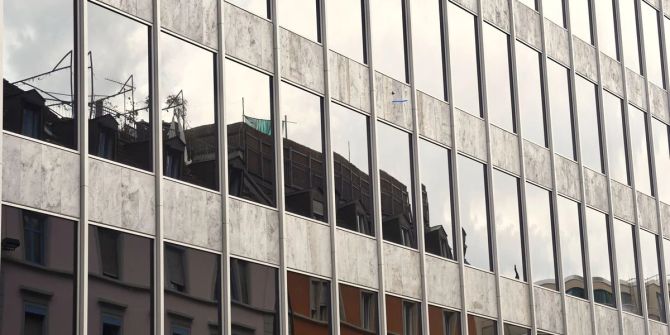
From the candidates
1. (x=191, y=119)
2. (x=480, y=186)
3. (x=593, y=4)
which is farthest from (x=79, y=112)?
(x=593, y=4)

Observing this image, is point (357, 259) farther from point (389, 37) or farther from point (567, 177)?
point (567, 177)

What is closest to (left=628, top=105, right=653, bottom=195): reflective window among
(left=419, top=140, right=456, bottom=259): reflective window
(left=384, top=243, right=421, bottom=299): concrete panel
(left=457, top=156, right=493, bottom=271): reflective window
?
(left=457, top=156, right=493, bottom=271): reflective window

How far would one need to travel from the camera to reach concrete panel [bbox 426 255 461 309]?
3238cm

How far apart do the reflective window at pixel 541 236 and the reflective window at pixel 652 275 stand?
221 inches

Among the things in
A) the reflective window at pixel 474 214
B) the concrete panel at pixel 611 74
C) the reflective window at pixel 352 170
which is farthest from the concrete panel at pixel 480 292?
the concrete panel at pixel 611 74

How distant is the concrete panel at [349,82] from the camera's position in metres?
30.7

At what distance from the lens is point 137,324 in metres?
24.3

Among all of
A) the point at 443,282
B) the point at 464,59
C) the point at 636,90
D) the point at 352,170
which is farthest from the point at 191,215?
the point at 636,90

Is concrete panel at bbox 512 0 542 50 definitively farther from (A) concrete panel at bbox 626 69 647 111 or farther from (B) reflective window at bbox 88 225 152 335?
(B) reflective window at bbox 88 225 152 335

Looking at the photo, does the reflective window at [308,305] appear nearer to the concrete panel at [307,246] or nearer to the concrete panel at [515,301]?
the concrete panel at [307,246]

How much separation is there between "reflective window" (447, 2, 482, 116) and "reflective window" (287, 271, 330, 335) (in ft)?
26.1

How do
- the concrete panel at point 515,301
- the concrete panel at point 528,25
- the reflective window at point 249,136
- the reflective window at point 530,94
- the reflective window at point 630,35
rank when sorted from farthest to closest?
the reflective window at point 630,35
the concrete panel at point 528,25
the reflective window at point 530,94
the concrete panel at point 515,301
the reflective window at point 249,136

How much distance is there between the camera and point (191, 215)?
25953 mm

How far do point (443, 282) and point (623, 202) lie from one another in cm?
1122
